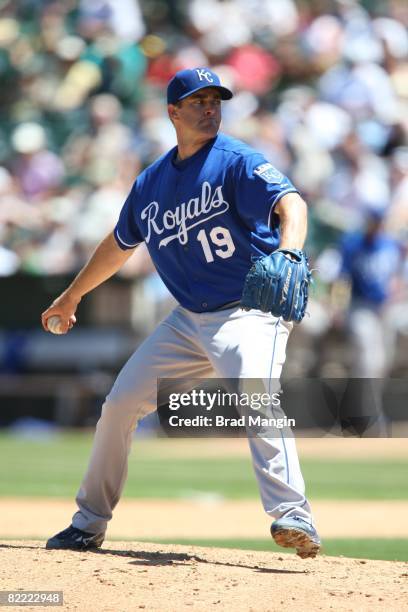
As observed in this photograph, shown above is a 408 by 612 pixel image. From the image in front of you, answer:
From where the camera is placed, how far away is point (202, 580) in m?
4.36

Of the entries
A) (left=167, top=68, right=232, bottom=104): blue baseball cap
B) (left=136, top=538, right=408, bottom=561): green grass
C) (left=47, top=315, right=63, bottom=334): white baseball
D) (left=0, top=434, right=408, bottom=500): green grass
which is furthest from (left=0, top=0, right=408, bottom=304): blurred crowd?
(left=167, top=68, right=232, bottom=104): blue baseball cap

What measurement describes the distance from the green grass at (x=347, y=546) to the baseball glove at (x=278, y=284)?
182 cm

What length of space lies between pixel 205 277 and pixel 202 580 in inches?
48.0

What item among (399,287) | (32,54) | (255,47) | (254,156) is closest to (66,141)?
(32,54)

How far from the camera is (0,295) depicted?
12422mm

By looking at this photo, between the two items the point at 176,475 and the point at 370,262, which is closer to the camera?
the point at 176,475

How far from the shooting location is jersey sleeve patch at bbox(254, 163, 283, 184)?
15.1 ft

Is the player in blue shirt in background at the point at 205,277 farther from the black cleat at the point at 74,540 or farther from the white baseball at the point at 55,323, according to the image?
the white baseball at the point at 55,323

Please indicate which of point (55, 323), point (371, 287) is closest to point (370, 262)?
point (371, 287)

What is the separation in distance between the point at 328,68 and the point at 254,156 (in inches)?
439

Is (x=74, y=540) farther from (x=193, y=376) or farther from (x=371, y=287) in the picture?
(x=371, y=287)

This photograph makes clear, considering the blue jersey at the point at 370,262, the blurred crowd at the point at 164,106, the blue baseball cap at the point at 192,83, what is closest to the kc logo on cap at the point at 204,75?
the blue baseball cap at the point at 192,83

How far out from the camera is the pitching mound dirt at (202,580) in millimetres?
4059

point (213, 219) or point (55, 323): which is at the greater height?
point (213, 219)
